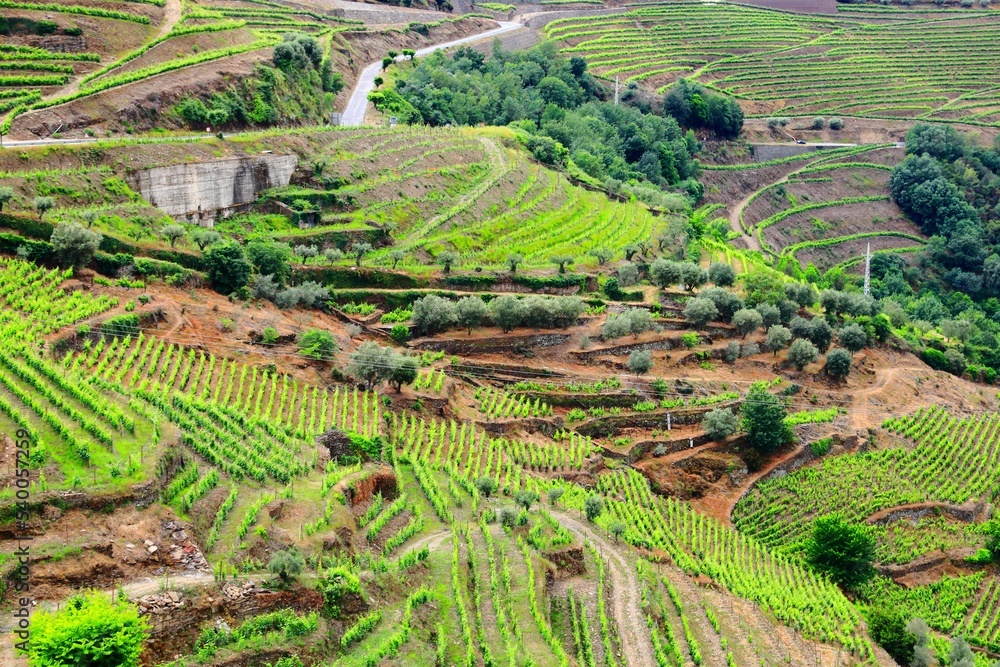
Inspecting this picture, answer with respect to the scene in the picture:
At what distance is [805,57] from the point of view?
131 meters

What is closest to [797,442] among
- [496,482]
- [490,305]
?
[490,305]

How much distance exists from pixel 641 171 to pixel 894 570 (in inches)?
2135

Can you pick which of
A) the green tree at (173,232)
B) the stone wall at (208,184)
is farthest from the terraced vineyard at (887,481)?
the stone wall at (208,184)

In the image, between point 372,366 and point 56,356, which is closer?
point 56,356

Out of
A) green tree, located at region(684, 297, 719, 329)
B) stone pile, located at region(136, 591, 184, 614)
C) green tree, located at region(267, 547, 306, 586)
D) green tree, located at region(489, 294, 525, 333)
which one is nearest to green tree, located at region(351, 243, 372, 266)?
green tree, located at region(489, 294, 525, 333)

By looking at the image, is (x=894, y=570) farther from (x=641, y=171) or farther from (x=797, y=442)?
(x=641, y=171)

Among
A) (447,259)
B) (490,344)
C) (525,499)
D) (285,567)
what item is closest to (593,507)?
(525,499)

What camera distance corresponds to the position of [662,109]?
113 meters

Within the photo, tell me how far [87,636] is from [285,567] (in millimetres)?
5633

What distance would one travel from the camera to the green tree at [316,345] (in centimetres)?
5016

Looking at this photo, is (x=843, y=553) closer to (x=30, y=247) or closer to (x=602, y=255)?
(x=602, y=255)

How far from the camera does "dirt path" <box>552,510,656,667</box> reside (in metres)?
33.6

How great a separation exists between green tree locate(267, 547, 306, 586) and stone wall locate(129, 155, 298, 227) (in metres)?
35.7

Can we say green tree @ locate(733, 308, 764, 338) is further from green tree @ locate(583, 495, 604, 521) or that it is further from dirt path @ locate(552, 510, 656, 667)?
dirt path @ locate(552, 510, 656, 667)
